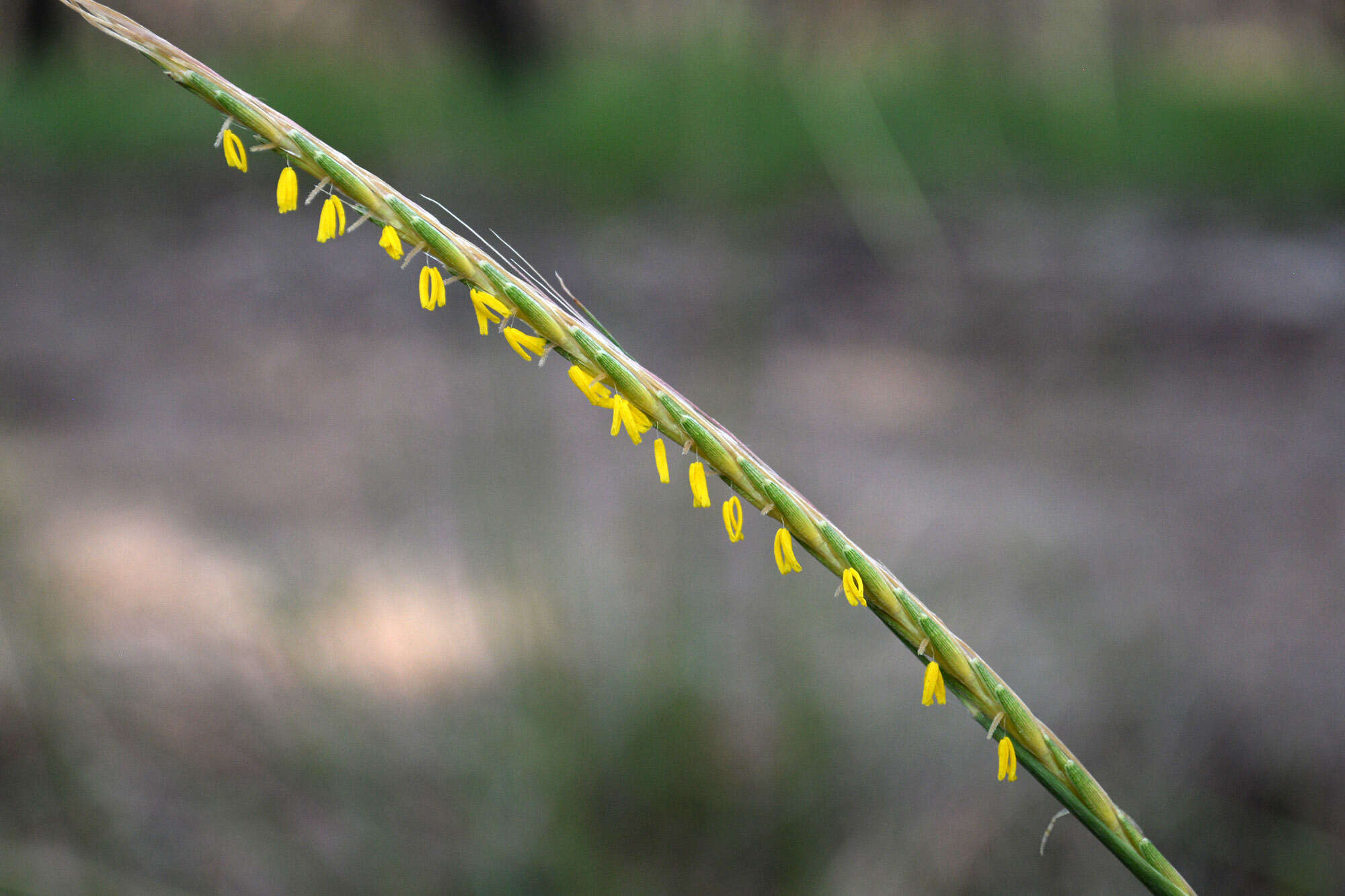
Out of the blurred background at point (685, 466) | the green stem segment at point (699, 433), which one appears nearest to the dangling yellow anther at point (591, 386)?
the green stem segment at point (699, 433)

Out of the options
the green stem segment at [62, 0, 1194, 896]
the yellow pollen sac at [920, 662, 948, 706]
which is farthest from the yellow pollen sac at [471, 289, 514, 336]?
the yellow pollen sac at [920, 662, 948, 706]

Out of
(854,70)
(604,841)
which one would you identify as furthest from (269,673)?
(854,70)

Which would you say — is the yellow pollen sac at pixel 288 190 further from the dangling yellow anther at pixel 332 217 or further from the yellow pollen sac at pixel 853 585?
the yellow pollen sac at pixel 853 585

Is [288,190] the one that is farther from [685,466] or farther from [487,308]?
[685,466]

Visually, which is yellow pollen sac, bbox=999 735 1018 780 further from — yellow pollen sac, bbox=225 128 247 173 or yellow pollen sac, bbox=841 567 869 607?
yellow pollen sac, bbox=225 128 247 173

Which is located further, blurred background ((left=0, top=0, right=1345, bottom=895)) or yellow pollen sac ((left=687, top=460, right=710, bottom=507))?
blurred background ((left=0, top=0, right=1345, bottom=895))

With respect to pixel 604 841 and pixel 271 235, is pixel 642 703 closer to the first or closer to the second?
pixel 604 841

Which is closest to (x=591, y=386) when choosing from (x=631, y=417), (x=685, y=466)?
(x=631, y=417)
